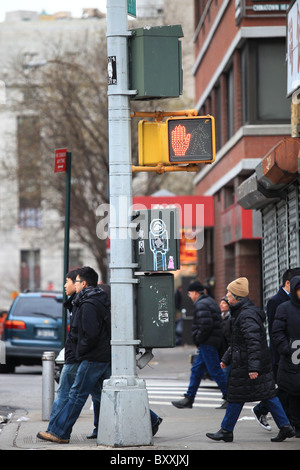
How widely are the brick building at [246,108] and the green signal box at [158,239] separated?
466 inches

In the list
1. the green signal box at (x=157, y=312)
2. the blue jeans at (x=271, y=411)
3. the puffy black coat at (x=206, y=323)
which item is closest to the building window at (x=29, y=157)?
the puffy black coat at (x=206, y=323)

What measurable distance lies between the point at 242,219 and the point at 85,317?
13.2 m

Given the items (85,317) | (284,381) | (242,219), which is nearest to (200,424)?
(284,381)

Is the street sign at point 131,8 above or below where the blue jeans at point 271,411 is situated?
above

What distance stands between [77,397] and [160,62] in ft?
10.7

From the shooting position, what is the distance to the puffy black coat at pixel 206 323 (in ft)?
45.7

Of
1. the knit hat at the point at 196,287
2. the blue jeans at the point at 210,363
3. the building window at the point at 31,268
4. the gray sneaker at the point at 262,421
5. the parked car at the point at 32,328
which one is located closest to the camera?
the gray sneaker at the point at 262,421

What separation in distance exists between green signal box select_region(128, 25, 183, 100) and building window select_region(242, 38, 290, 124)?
13839mm

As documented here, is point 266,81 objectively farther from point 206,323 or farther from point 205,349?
point 205,349

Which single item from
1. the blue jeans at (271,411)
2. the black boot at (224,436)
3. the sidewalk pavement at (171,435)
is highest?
the blue jeans at (271,411)

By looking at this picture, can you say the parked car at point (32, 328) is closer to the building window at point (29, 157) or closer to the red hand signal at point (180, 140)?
the red hand signal at point (180, 140)

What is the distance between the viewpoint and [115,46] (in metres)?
9.39

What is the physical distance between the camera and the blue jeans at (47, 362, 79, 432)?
1006cm

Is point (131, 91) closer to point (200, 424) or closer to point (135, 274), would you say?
point (135, 274)
